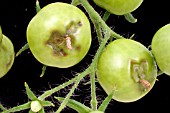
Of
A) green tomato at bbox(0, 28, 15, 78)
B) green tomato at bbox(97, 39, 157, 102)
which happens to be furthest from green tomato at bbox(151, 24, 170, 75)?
green tomato at bbox(0, 28, 15, 78)

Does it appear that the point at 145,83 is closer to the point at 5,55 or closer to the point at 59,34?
the point at 59,34

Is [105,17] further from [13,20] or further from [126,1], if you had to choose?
[13,20]

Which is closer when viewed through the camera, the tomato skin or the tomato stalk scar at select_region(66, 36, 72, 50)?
the tomato stalk scar at select_region(66, 36, 72, 50)

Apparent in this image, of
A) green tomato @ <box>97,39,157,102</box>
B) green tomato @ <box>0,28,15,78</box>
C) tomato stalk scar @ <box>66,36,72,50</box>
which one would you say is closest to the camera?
tomato stalk scar @ <box>66,36,72,50</box>

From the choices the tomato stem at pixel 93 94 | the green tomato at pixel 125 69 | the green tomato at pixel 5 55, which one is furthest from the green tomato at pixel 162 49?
the green tomato at pixel 5 55

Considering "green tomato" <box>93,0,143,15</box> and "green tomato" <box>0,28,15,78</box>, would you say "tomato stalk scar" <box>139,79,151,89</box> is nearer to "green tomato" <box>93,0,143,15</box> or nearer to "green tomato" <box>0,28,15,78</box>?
"green tomato" <box>93,0,143,15</box>

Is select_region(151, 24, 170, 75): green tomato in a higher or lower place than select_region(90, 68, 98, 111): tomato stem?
higher

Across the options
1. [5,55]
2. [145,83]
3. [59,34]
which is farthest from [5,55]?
[145,83]
